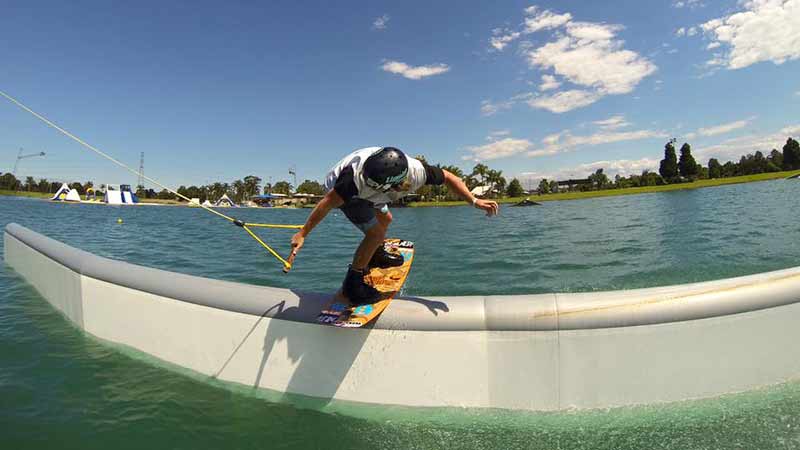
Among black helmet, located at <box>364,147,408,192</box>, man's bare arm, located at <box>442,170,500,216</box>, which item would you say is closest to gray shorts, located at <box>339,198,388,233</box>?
black helmet, located at <box>364,147,408,192</box>

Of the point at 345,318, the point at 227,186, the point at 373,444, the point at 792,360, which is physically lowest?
the point at 373,444

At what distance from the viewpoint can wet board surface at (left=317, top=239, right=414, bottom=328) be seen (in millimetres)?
2758

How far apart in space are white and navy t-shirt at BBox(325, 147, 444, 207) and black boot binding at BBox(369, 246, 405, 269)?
84 cm

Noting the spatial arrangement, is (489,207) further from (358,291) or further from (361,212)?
(358,291)

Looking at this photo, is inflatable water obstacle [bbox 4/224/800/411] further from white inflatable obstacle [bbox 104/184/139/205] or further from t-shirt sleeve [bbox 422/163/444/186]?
white inflatable obstacle [bbox 104/184/139/205]

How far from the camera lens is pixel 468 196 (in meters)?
3.01

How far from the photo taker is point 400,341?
2900 millimetres

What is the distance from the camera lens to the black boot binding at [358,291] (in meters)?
3.07

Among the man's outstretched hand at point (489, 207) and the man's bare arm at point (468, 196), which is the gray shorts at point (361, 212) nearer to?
the man's bare arm at point (468, 196)

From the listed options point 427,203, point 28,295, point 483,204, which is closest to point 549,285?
point 483,204

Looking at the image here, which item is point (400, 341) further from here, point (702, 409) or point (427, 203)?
point (427, 203)

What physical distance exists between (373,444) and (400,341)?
0.72 metres

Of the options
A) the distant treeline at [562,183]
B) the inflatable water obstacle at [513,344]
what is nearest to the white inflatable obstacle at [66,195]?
the distant treeline at [562,183]

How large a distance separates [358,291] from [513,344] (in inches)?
50.3
